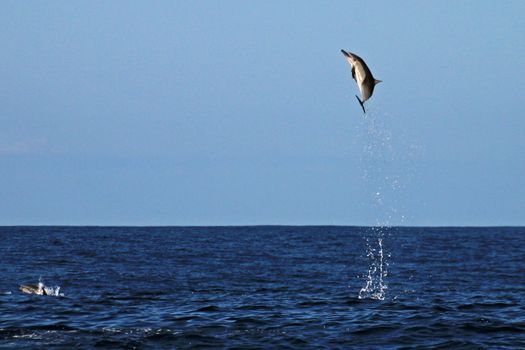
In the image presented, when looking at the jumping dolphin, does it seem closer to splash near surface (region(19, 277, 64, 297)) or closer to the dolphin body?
splash near surface (region(19, 277, 64, 297))

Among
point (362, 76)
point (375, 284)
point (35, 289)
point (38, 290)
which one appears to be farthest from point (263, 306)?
point (362, 76)

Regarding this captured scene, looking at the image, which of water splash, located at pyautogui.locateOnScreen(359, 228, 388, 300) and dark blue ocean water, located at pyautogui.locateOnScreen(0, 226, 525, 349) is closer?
dark blue ocean water, located at pyautogui.locateOnScreen(0, 226, 525, 349)

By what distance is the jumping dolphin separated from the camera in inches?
627

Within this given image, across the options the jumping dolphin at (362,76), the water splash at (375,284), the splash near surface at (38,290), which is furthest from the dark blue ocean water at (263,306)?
the jumping dolphin at (362,76)

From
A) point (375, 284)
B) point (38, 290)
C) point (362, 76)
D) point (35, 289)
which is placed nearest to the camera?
point (362, 76)

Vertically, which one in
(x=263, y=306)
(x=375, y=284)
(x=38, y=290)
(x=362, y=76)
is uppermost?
(x=362, y=76)

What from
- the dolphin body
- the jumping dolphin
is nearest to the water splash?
the dolphin body

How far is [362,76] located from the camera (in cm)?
1600

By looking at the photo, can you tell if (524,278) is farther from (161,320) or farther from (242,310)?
(161,320)

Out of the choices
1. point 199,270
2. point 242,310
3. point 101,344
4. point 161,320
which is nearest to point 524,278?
point 199,270

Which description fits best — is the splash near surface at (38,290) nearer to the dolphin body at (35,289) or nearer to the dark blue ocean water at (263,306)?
the dolphin body at (35,289)

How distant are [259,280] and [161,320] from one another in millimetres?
15013

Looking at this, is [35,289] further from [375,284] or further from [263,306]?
[375,284]

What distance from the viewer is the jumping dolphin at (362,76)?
15914 millimetres
